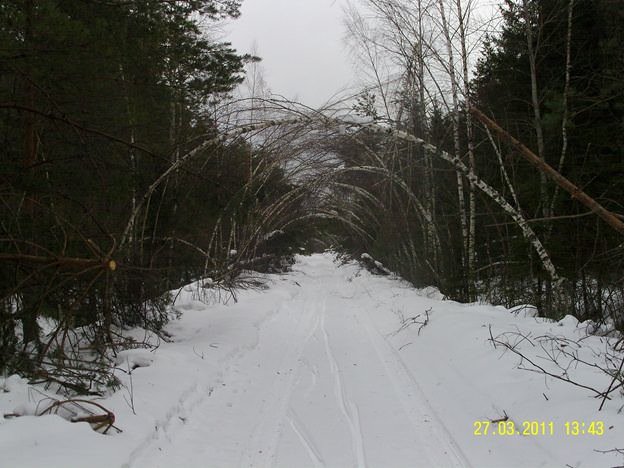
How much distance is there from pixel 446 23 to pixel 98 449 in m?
10.6

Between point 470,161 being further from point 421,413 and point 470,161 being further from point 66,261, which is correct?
point 66,261

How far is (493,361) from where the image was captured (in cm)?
584

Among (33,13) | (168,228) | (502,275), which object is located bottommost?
(502,275)

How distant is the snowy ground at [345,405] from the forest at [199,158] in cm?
82

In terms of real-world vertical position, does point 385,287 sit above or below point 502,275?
below

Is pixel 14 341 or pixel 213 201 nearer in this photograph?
pixel 14 341

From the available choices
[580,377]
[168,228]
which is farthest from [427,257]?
[580,377]

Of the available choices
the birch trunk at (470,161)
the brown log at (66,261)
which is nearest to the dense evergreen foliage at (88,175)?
the brown log at (66,261)

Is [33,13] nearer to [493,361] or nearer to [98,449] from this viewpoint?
[98,449]

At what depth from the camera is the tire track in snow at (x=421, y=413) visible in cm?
396

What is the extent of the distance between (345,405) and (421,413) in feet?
2.78

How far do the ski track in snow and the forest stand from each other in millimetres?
1210
